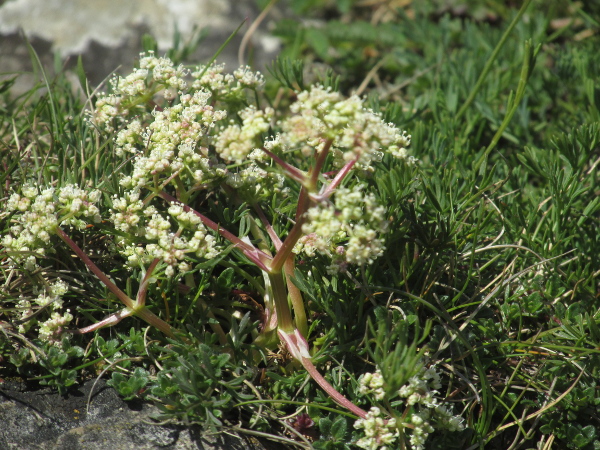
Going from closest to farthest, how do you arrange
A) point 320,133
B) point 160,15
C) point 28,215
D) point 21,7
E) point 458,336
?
point 320,133 → point 28,215 → point 458,336 → point 21,7 → point 160,15

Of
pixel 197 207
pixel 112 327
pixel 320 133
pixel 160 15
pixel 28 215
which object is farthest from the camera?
pixel 160 15

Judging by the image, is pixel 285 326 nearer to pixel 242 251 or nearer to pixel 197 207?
pixel 242 251

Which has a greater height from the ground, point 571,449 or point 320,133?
point 320,133

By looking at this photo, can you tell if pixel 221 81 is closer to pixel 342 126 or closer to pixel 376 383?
pixel 342 126

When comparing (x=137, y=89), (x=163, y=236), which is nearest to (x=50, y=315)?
(x=163, y=236)

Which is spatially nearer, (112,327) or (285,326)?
(285,326)

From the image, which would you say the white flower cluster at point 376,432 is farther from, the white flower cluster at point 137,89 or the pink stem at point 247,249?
the white flower cluster at point 137,89

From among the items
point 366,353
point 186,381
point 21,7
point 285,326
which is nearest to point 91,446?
point 186,381

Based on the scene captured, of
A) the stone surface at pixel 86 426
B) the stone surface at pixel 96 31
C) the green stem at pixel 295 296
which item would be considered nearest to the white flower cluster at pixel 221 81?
the green stem at pixel 295 296

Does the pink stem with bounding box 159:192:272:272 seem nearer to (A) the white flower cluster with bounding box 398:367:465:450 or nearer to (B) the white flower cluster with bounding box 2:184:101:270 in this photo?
(B) the white flower cluster with bounding box 2:184:101:270
